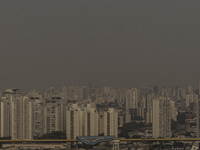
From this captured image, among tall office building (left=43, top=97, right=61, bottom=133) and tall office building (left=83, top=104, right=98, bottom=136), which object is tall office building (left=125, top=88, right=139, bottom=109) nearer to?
tall office building (left=43, top=97, right=61, bottom=133)

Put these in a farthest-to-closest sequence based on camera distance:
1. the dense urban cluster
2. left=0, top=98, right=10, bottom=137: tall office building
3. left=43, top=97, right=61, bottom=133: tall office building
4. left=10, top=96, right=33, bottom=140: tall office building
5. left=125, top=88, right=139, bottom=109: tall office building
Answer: left=125, top=88, right=139, bottom=109: tall office building
left=43, top=97, right=61, bottom=133: tall office building
left=0, top=98, right=10, bottom=137: tall office building
left=10, top=96, right=33, bottom=140: tall office building
the dense urban cluster

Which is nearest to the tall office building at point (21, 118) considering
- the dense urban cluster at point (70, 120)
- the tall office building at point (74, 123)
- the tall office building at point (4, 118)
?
the dense urban cluster at point (70, 120)

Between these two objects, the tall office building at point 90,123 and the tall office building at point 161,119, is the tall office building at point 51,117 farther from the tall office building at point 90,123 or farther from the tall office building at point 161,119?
the tall office building at point 161,119

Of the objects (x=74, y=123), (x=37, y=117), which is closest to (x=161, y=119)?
(x=74, y=123)

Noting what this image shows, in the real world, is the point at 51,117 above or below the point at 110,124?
above

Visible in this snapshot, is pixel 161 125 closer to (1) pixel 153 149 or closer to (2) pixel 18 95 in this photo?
(1) pixel 153 149

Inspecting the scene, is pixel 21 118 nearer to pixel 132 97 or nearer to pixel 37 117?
pixel 37 117

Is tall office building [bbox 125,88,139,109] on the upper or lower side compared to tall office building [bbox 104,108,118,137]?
upper

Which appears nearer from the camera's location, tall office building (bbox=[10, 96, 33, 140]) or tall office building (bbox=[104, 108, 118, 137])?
tall office building (bbox=[104, 108, 118, 137])

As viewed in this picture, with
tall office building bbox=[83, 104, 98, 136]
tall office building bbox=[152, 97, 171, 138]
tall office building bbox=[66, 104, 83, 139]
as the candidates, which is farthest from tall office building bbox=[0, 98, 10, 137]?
tall office building bbox=[152, 97, 171, 138]
